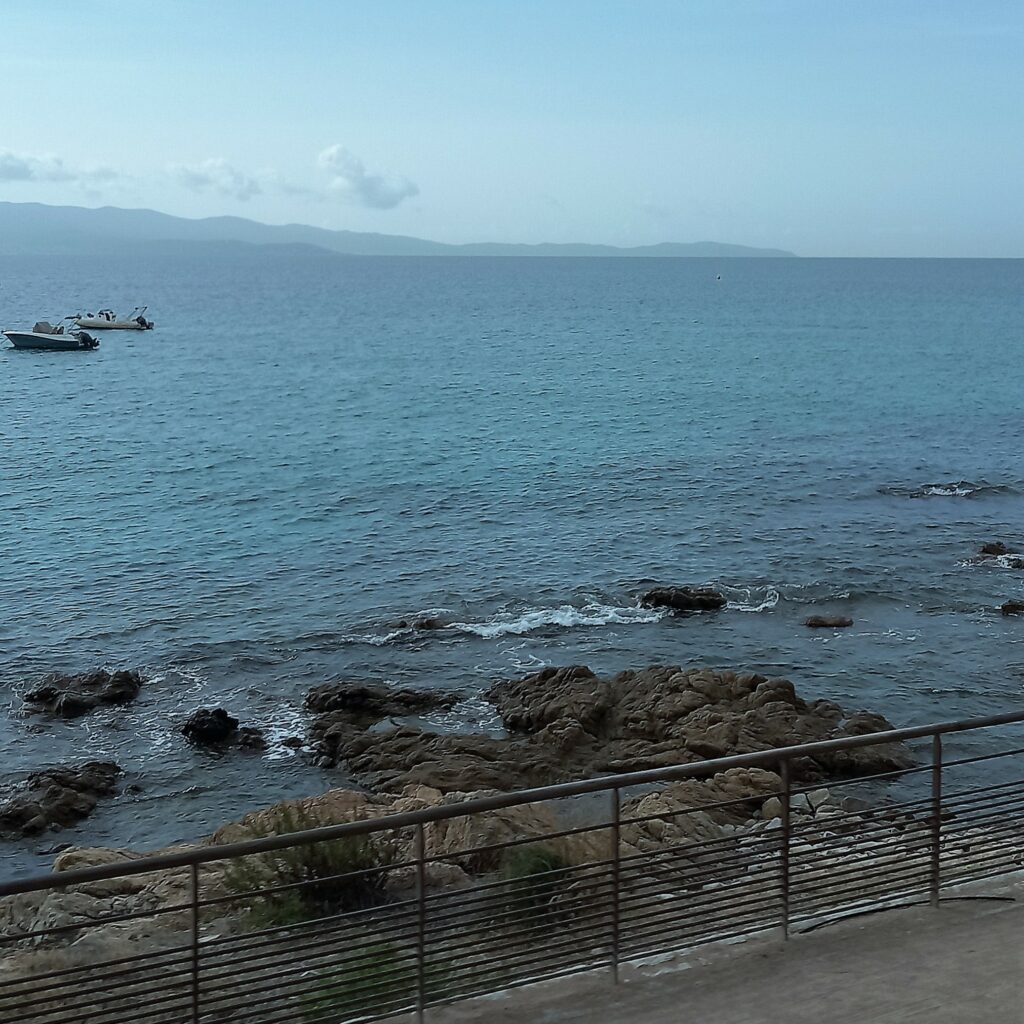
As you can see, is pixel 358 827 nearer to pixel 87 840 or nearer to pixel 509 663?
pixel 87 840

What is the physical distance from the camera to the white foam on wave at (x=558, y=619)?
89.7 ft

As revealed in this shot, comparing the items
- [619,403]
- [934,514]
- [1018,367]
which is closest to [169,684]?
[934,514]

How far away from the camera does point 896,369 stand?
273 ft

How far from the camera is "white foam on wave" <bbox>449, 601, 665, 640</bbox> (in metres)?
27.3

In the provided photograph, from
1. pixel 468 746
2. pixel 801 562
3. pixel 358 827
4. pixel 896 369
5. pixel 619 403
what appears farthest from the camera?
pixel 896 369

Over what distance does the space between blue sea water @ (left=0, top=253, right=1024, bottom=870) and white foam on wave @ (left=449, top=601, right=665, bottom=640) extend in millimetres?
92

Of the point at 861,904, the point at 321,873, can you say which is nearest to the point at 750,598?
the point at 321,873

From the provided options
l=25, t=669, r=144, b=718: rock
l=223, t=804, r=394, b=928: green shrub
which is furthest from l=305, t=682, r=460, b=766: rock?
l=223, t=804, r=394, b=928: green shrub

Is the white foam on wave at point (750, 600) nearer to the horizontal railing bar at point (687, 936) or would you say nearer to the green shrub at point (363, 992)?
the horizontal railing bar at point (687, 936)

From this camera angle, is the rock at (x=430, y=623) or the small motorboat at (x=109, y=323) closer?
the rock at (x=430, y=623)

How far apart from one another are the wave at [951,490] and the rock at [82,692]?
26.2 meters

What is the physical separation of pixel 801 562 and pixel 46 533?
69.5 ft

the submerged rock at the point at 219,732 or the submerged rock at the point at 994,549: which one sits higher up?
the submerged rock at the point at 994,549

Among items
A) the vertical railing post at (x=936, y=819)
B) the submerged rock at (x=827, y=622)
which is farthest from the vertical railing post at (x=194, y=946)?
the submerged rock at (x=827, y=622)
